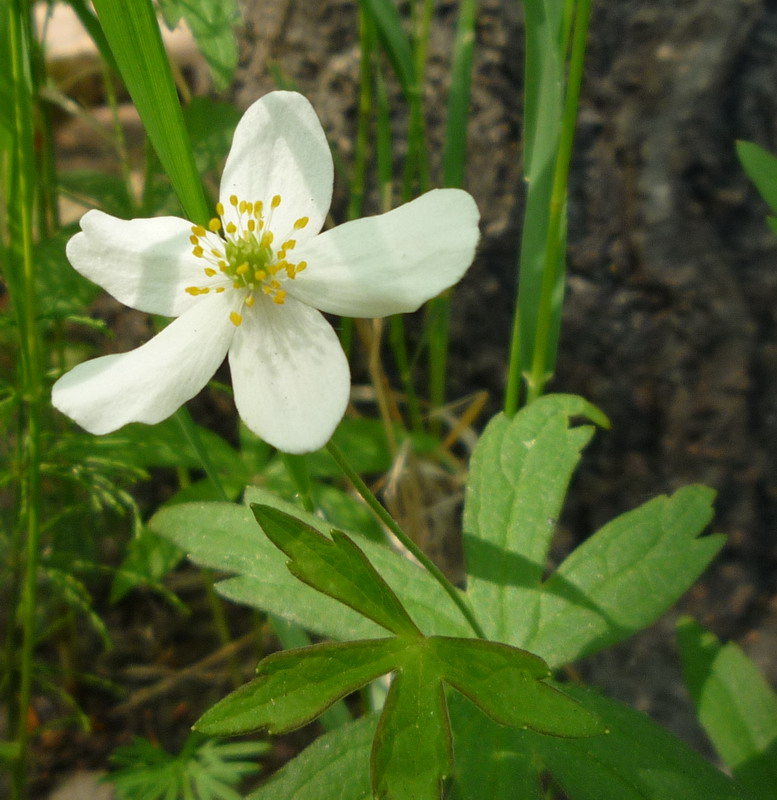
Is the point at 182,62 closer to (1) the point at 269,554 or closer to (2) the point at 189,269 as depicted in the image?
(2) the point at 189,269

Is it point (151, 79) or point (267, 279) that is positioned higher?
point (151, 79)

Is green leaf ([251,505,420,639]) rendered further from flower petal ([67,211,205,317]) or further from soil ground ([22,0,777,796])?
soil ground ([22,0,777,796])

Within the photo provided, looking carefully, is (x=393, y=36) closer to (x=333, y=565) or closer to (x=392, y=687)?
(x=333, y=565)

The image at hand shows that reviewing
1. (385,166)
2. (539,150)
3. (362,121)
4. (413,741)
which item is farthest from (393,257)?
(362,121)

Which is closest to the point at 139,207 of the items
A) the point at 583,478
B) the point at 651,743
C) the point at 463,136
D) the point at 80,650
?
the point at 463,136

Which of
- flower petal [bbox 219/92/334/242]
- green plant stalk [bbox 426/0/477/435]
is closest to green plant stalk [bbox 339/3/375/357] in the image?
green plant stalk [bbox 426/0/477/435]

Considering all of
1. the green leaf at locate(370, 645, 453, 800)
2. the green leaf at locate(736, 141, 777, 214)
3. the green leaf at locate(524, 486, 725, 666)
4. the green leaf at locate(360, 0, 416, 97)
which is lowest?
the green leaf at locate(524, 486, 725, 666)

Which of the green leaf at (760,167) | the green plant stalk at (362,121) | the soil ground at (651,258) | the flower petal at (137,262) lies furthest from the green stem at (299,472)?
the soil ground at (651,258)
